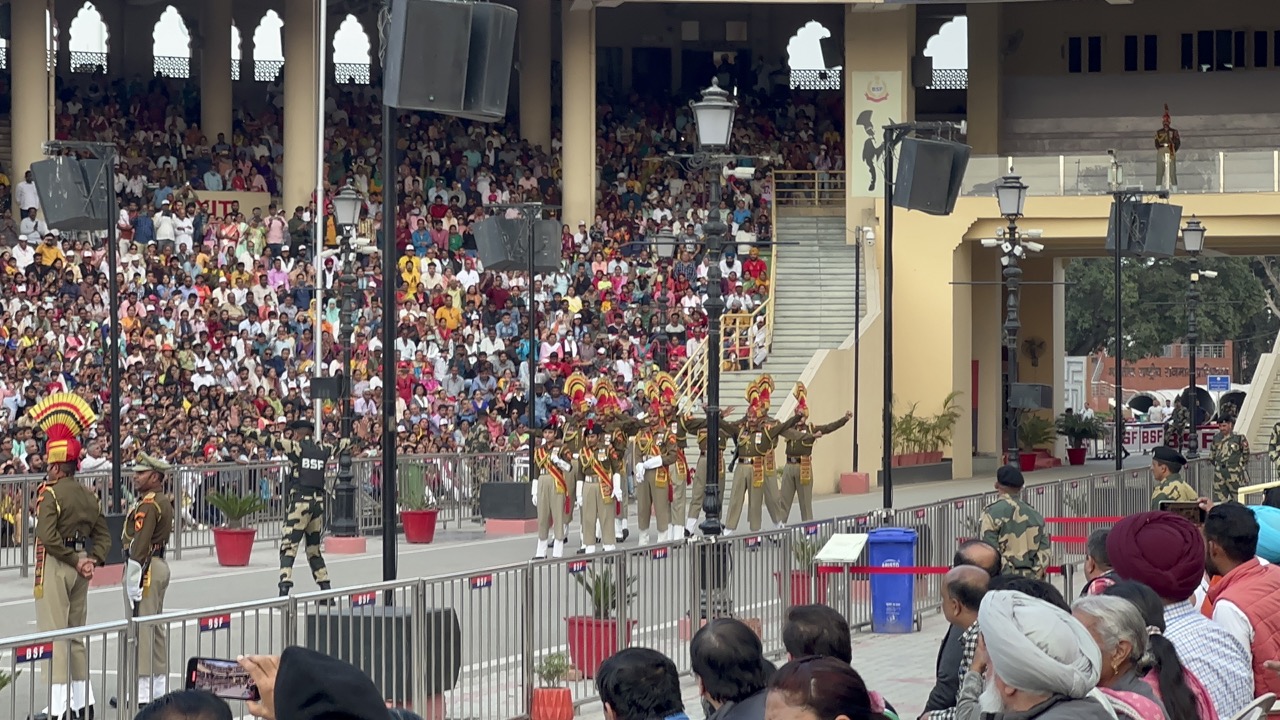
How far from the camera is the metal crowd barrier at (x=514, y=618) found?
31.7 feet

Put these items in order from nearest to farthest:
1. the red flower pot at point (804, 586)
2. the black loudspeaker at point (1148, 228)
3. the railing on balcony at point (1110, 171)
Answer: the red flower pot at point (804, 586)
the black loudspeaker at point (1148, 228)
the railing on balcony at point (1110, 171)

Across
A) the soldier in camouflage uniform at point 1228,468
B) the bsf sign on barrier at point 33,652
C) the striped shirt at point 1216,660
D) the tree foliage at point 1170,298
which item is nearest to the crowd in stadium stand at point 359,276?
the soldier in camouflage uniform at point 1228,468

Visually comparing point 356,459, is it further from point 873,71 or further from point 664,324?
point 873,71

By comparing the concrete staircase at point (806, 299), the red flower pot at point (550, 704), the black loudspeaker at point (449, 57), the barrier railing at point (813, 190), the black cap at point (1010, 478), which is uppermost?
the barrier railing at point (813, 190)

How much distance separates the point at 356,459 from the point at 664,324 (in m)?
10.9

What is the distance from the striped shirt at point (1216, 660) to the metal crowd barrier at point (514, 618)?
447cm

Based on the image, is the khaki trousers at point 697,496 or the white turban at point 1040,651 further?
the khaki trousers at point 697,496

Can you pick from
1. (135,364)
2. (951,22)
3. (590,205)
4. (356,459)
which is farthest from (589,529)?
(951,22)

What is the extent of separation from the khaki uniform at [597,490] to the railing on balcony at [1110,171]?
15.9 metres

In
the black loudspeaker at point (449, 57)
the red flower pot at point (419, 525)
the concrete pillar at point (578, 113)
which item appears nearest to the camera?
the black loudspeaker at point (449, 57)

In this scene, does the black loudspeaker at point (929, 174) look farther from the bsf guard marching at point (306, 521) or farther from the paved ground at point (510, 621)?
the bsf guard marching at point (306, 521)

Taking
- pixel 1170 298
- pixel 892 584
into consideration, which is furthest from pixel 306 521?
pixel 1170 298

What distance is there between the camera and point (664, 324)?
117ft

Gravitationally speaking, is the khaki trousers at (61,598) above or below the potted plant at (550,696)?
above
